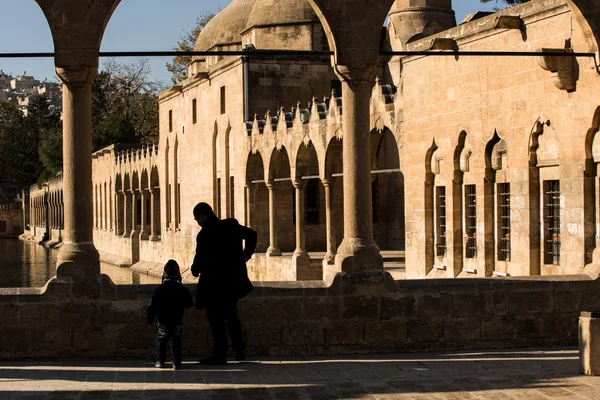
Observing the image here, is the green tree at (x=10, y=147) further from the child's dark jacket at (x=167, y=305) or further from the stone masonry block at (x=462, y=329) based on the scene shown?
the child's dark jacket at (x=167, y=305)

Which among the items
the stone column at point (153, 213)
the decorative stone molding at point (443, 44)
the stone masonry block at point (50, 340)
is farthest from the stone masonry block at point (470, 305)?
the stone column at point (153, 213)

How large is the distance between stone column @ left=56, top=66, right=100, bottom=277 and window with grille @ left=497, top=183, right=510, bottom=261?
Answer: 9.18m

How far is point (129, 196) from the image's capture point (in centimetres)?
4988

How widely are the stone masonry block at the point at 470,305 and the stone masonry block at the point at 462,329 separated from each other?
60mm

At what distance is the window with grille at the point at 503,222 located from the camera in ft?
56.5

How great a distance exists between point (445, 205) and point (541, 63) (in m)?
5.03

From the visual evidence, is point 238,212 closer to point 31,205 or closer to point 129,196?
point 129,196

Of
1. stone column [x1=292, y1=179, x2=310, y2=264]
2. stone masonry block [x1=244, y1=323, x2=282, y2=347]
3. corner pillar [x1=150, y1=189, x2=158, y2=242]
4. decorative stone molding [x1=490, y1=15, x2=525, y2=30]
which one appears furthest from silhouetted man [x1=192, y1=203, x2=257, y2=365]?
corner pillar [x1=150, y1=189, x2=158, y2=242]

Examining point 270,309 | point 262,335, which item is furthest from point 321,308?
point 262,335

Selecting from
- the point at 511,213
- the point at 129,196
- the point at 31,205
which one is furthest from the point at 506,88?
the point at 31,205

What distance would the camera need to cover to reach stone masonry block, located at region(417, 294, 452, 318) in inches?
396

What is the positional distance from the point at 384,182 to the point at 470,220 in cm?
1135

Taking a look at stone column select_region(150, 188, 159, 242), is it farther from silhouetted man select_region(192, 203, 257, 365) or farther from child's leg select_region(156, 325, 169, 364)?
child's leg select_region(156, 325, 169, 364)

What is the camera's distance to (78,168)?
9.79 m
